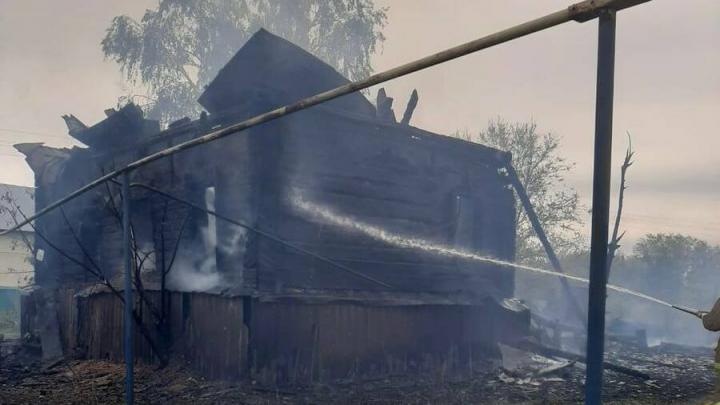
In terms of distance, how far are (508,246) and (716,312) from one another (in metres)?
14.0

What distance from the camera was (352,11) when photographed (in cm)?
3055

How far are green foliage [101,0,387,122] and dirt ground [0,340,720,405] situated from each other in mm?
17543

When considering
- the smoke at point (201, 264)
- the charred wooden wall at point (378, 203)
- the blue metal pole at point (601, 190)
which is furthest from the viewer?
the smoke at point (201, 264)

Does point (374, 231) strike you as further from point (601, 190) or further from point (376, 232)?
point (601, 190)

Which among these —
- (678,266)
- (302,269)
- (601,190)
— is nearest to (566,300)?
(302,269)

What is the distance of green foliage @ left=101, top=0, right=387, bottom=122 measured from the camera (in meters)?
27.8

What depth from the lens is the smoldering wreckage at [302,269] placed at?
1120 cm

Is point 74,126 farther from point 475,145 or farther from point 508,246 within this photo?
point 508,246

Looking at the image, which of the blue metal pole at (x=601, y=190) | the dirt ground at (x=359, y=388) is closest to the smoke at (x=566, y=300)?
the dirt ground at (x=359, y=388)

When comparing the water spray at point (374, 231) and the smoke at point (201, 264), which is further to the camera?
the smoke at point (201, 264)

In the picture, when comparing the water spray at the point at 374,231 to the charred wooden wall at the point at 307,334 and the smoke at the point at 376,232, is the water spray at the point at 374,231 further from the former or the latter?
the charred wooden wall at the point at 307,334

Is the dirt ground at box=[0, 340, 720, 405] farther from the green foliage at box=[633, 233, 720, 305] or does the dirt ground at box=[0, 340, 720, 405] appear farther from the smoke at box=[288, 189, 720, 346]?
the green foliage at box=[633, 233, 720, 305]

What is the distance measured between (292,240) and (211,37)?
19723 mm

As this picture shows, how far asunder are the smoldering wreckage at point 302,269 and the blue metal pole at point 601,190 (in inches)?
290
